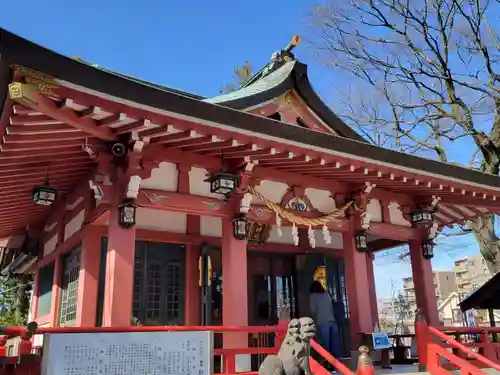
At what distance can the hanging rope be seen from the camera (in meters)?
7.72

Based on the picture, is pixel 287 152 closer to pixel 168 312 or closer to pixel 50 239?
pixel 168 312

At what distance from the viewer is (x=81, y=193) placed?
26.2ft

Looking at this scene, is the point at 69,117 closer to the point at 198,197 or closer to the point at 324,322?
the point at 198,197

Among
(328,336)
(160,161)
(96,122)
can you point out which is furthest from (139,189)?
(328,336)

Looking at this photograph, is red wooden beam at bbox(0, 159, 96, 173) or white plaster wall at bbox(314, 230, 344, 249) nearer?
red wooden beam at bbox(0, 159, 96, 173)

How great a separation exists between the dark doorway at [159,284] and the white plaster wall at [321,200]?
279 cm

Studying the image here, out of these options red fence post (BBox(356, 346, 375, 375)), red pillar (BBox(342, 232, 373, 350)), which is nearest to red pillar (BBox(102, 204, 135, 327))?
red fence post (BBox(356, 346, 375, 375))

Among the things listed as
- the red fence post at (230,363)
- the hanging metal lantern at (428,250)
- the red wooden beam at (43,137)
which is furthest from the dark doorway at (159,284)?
the hanging metal lantern at (428,250)

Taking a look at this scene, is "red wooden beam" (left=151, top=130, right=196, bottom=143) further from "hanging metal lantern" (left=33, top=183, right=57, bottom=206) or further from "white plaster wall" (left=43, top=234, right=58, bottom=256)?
"white plaster wall" (left=43, top=234, right=58, bottom=256)

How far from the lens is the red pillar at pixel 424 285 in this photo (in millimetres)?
9664

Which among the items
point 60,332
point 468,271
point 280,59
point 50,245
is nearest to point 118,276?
point 60,332

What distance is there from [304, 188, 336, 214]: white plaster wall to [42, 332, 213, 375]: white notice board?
4.21 metres

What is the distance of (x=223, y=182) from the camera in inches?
277

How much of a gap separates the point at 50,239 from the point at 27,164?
458cm
